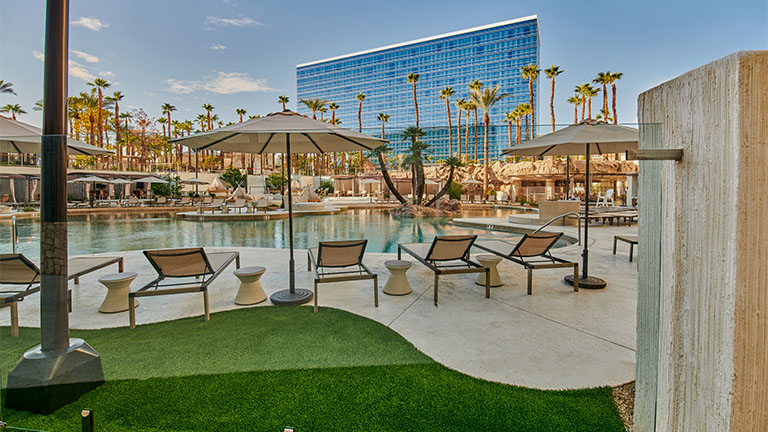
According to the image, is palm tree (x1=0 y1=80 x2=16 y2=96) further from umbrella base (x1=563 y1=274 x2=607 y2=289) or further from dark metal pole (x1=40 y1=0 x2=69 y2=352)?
umbrella base (x1=563 y1=274 x2=607 y2=289)

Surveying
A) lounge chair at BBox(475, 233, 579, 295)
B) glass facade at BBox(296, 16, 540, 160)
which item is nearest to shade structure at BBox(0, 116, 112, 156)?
lounge chair at BBox(475, 233, 579, 295)

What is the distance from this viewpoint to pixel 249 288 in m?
4.22

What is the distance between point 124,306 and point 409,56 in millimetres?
62936

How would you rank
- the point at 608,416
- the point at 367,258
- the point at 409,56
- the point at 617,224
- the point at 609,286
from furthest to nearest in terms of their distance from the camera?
1. the point at 409,56
2. the point at 617,224
3. the point at 367,258
4. the point at 609,286
5. the point at 608,416

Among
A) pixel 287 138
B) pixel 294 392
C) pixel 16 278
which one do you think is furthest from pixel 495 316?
pixel 16 278

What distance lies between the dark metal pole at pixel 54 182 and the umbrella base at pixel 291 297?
6.98 feet

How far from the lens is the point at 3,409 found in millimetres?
1851

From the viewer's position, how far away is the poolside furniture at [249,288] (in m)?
4.16

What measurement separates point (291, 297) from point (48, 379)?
2.35 m

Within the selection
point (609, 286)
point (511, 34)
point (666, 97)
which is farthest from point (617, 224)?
point (511, 34)

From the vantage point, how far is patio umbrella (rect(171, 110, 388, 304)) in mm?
4012

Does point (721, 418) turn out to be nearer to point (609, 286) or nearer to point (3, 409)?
point (3, 409)

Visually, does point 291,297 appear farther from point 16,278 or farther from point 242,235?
point 242,235

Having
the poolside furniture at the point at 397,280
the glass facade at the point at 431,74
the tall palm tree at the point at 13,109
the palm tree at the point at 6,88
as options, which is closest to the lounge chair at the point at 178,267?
the tall palm tree at the point at 13,109
